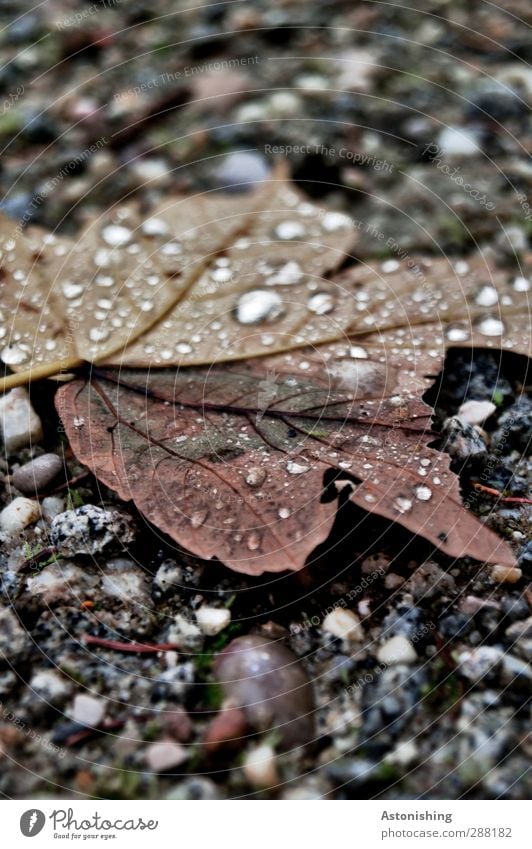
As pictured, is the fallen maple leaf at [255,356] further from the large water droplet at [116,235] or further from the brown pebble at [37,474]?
the brown pebble at [37,474]

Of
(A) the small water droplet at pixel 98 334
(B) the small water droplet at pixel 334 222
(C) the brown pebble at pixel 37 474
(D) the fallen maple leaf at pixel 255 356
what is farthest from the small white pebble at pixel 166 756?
(B) the small water droplet at pixel 334 222

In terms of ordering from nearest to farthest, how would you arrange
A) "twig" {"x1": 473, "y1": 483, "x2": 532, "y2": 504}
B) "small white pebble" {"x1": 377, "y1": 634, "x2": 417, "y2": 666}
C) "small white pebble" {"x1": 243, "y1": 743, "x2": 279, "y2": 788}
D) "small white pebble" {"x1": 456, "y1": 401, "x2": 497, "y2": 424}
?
"small white pebble" {"x1": 243, "y1": 743, "x2": 279, "y2": 788}, "small white pebble" {"x1": 377, "y1": 634, "x2": 417, "y2": 666}, "twig" {"x1": 473, "y1": 483, "x2": 532, "y2": 504}, "small white pebble" {"x1": 456, "y1": 401, "x2": 497, "y2": 424}

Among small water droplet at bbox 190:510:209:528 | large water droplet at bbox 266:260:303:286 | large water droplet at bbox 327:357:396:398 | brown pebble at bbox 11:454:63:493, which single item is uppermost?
large water droplet at bbox 266:260:303:286

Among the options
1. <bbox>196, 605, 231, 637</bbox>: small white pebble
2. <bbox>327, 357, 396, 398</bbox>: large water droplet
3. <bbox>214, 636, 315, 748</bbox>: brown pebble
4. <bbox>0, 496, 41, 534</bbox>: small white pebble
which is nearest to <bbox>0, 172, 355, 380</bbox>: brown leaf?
<bbox>327, 357, 396, 398</bbox>: large water droplet

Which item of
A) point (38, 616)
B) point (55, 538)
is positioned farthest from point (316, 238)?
point (38, 616)

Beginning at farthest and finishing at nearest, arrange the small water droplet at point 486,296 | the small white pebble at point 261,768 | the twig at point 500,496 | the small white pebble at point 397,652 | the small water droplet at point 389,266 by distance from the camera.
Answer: the small water droplet at point 389,266, the small water droplet at point 486,296, the twig at point 500,496, the small white pebble at point 397,652, the small white pebble at point 261,768

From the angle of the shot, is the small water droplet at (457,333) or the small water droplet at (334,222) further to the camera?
the small water droplet at (334,222)

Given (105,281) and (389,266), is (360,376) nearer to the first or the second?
(389,266)

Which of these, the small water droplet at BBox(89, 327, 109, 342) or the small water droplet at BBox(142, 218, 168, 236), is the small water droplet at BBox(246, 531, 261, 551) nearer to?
the small water droplet at BBox(89, 327, 109, 342)
